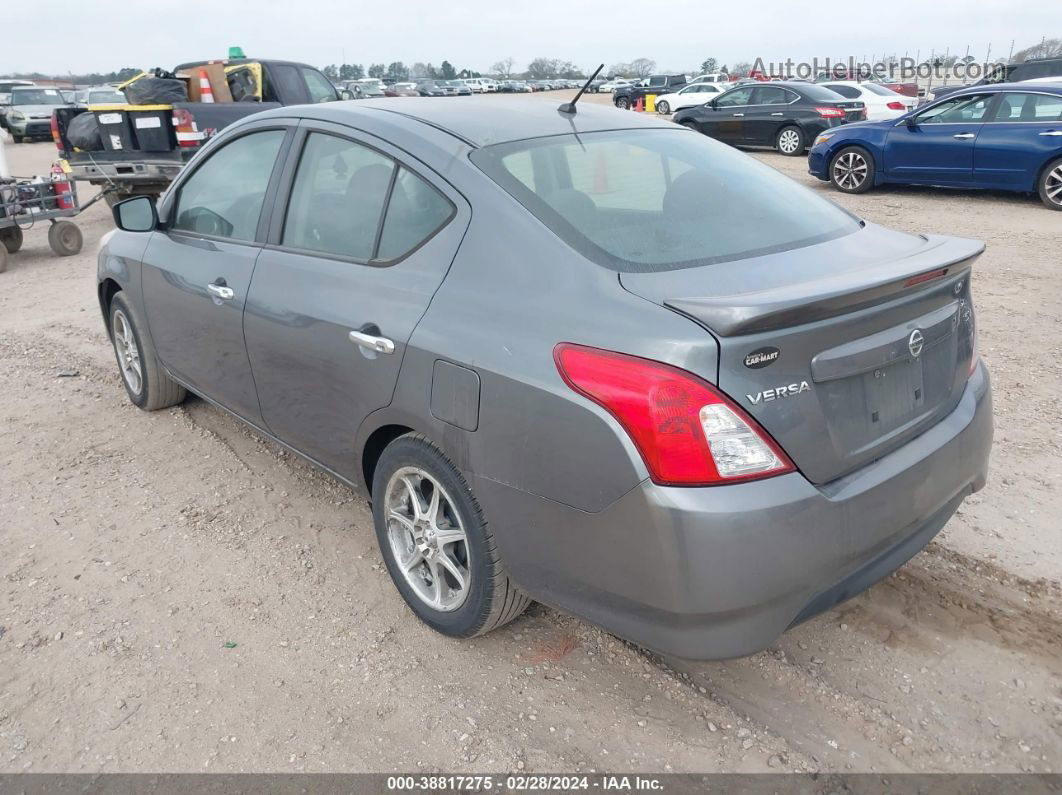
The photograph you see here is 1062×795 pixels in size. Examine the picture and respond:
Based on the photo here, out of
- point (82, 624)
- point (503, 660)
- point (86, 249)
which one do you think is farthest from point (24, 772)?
point (86, 249)

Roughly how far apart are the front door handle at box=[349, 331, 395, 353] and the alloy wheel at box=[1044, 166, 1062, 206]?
1052cm

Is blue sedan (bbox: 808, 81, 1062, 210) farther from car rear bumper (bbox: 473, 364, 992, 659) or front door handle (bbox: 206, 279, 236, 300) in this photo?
front door handle (bbox: 206, 279, 236, 300)

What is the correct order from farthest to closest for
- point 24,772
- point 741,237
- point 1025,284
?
point 1025,284 < point 741,237 < point 24,772

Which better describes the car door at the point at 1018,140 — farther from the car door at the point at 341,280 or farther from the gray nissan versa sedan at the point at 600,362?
the car door at the point at 341,280

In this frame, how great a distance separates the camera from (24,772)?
233 cm

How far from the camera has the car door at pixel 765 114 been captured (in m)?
16.8

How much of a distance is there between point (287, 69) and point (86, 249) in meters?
4.12

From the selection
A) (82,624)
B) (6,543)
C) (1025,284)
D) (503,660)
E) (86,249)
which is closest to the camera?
(503,660)

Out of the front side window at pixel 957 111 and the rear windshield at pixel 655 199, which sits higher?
the rear windshield at pixel 655 199

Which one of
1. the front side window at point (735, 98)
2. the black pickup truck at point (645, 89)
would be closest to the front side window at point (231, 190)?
the front side window at point (735, 98)

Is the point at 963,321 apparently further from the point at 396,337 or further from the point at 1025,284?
the point at 1025,284

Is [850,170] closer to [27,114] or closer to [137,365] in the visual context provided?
[137,365]

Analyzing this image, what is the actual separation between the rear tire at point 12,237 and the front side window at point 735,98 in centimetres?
1389

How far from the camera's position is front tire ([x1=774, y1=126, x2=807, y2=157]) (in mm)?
16625
